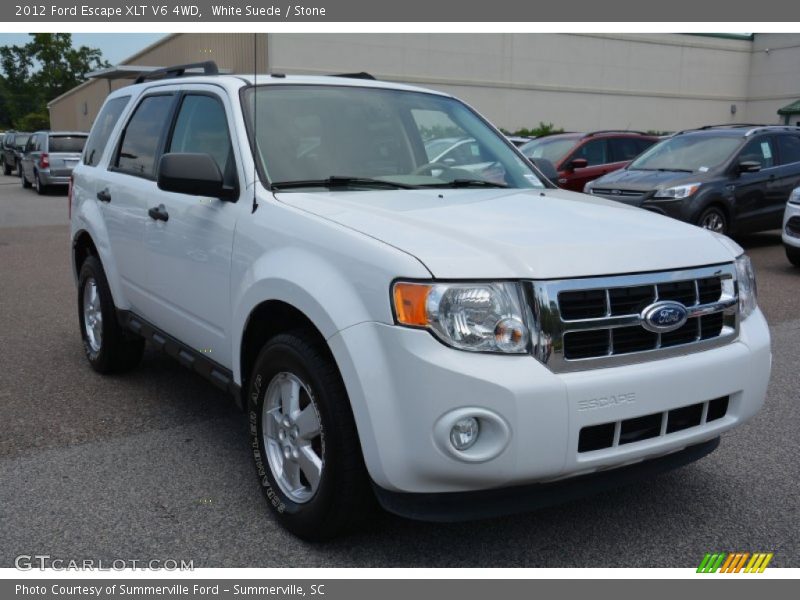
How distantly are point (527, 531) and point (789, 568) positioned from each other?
3.23ft

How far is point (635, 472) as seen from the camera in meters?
3.11

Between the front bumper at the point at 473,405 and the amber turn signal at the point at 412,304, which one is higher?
the amber turn signal at the point at 412,304

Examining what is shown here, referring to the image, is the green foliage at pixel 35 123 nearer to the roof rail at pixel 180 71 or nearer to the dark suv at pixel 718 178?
the dark suv at pixel 718 178

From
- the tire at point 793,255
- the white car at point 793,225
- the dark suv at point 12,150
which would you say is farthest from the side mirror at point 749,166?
the dark suv at point 12,150

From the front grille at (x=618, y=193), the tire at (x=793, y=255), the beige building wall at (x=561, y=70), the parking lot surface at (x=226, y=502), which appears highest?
the beige building wall at (x=561, y=70)

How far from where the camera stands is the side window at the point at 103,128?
5652 mm

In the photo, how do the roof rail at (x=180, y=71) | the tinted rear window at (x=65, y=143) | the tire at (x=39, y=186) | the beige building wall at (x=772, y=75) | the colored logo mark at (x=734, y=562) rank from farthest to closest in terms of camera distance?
the beige building wall at (x=772, y=75), the tire at (x=39, y=186), the tinted rear window at (x=65, y=143), the roof rail at (x=180, y=71), the colored logo mark at (x=734, y=562)

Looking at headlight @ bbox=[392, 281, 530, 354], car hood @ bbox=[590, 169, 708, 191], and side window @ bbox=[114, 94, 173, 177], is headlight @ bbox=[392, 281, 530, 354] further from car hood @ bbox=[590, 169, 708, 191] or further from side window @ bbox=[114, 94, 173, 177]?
car hood @ bbox=[590, 169, 708, 191]

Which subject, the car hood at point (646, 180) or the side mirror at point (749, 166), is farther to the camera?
the side mirror at point (749, 166)

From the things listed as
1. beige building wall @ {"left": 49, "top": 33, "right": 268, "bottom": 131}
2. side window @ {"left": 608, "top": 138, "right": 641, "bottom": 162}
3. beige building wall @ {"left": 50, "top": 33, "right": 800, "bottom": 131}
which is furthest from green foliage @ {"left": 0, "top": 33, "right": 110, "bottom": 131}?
side window @ {"left": 608, "top": 138, "right": 641, "bottom": 162}

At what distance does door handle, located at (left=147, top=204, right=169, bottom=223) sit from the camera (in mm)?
4348

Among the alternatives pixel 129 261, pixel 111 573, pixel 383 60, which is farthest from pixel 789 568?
pixel 383 60

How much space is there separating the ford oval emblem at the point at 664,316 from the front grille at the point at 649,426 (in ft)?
0.99

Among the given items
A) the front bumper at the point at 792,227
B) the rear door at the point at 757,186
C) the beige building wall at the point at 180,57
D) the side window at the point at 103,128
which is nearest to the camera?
the side window at the point at 103,128
